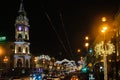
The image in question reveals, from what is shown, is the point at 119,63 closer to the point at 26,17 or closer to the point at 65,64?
the point at 26,17

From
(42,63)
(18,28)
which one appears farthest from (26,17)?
(42,63)

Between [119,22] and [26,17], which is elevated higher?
[26,17]

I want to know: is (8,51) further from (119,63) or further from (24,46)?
(119,63)

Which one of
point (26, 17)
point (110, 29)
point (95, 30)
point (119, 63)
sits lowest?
point (119, 63)

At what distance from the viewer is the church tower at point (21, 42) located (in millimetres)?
125312

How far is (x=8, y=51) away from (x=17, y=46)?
4.60 metres

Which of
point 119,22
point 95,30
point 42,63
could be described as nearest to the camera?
point 119,22

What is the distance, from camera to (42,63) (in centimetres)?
14362

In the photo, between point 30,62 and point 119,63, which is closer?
point 119,63

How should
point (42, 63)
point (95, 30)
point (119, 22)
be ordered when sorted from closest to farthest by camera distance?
point (119, 22), point (95, 30), point (42, 63)

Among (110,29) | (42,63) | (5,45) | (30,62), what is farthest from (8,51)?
(110,29)

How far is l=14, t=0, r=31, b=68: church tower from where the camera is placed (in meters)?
125

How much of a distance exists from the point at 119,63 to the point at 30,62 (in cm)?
8177

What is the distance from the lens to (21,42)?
418 ft
